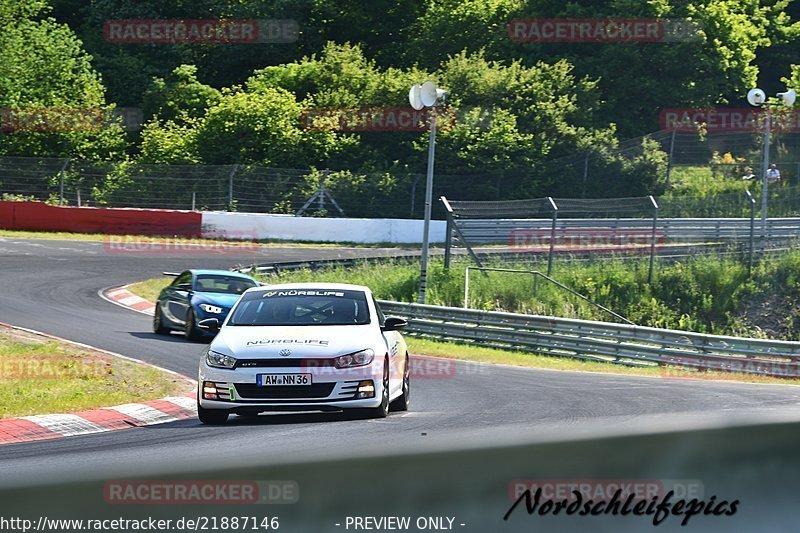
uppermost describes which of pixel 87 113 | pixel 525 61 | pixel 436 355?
pixel 525 61

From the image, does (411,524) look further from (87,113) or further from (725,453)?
(87,113)

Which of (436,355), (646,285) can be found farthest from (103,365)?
(646,285)

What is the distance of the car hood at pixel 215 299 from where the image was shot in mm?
19609

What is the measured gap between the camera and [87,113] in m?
47.9

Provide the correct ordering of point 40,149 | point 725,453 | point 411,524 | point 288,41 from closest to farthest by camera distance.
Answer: point 411,524
point 725,453
point 40,149
point 288,41

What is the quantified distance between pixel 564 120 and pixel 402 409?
124 feet

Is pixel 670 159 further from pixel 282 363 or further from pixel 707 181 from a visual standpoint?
pixel 282 363

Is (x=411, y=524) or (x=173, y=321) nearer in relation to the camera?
(x=411, y=524)

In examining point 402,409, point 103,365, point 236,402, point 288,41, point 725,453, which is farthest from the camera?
point 288,41
